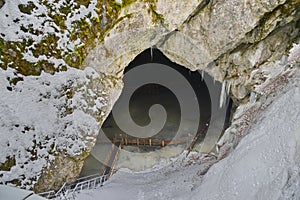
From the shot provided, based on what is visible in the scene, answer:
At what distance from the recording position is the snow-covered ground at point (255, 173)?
5.92 meters

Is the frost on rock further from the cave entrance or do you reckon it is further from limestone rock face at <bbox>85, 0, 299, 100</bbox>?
the cave entrance

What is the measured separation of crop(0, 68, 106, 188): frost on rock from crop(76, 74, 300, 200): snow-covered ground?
169cm

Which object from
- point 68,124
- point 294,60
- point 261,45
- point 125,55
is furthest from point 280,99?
point 68,124

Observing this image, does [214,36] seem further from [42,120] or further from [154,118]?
[42,120]

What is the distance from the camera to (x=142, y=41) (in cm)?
1063

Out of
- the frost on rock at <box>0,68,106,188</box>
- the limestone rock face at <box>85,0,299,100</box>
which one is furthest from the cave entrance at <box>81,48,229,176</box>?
the frost on rock at <box>0,68,106,188</box>

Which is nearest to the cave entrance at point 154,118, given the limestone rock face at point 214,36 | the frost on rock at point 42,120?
the limestone rock face at point 214,36

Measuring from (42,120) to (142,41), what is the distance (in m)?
4.45

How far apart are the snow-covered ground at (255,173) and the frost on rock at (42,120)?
66.7 inches

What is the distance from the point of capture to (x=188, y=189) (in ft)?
29.0

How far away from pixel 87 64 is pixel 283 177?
6567mm

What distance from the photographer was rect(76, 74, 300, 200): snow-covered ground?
5918 mm

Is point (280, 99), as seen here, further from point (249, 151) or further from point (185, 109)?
point (185, 109)

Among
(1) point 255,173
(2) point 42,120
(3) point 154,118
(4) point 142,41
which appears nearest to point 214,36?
(4) point 142,41
